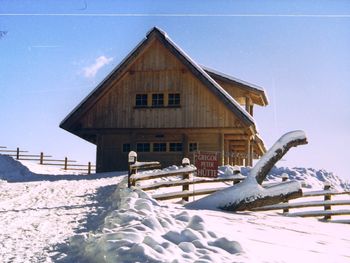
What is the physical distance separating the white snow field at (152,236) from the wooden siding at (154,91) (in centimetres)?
1146

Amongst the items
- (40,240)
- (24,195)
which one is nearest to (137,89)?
(24,195)

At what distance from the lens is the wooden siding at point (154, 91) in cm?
2111

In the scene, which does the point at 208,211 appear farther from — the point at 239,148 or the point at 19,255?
the point at 239,148

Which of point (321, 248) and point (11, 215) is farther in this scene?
point (11, 215)

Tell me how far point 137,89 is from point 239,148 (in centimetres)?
1107

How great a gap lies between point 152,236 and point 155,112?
16.1 meters

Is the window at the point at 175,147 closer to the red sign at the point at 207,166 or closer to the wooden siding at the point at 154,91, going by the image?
the wooden siding at the point at 154,91

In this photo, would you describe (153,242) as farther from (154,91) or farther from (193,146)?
(193,146)

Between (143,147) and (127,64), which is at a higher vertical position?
(127,64)

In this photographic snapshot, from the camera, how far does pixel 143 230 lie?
20.2ft

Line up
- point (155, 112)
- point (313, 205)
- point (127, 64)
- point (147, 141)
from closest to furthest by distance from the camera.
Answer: point (313, 205)
point (127, 64)
point (155, 112)
point (147, 141)

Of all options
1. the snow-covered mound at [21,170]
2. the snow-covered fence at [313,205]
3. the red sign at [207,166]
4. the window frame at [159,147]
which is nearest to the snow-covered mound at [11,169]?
the snow-covered mound at [21,170]

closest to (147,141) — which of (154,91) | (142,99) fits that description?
(142,99)

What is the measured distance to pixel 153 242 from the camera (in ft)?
18.1
